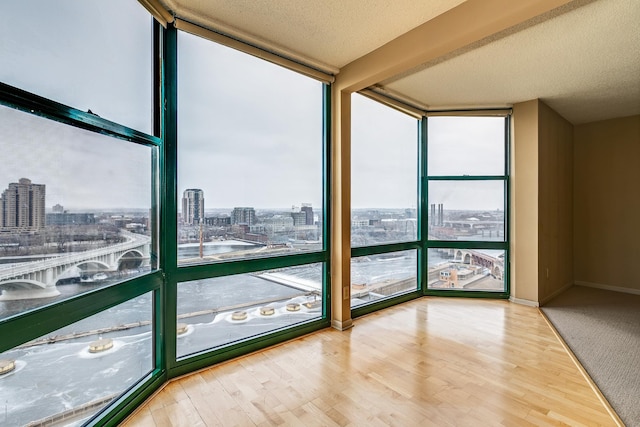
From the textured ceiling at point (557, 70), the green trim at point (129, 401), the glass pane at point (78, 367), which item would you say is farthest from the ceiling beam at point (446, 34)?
the green trim at point (129, 401)

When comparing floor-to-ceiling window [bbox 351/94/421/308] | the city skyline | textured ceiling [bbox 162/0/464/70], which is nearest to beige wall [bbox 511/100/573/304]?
floor-to-ceiling window [bbox 351/94/421/308]

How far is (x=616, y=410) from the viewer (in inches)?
75.3

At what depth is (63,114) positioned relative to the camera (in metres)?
1.54

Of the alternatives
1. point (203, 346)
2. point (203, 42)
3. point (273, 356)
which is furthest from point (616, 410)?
point (203, 42)

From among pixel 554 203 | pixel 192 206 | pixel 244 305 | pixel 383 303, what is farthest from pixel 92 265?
pixel 554 203

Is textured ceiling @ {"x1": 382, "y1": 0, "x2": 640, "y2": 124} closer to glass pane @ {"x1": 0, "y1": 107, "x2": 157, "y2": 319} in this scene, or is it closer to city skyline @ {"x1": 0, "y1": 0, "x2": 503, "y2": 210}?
city skyline @ {"x1": 0, "y1": 0, "x2": 503, "y2": 210}

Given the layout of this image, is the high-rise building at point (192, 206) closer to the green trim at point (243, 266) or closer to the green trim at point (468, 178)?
the green trim at point (243, 266)

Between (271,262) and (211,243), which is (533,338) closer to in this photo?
(271,262)

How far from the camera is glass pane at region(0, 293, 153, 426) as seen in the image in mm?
1403

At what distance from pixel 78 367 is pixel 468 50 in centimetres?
379

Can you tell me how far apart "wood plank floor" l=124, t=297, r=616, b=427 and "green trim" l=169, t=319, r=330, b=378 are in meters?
0.07

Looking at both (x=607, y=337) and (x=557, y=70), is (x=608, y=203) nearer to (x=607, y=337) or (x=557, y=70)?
(x=607, y=337)

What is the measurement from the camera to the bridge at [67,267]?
136 cm

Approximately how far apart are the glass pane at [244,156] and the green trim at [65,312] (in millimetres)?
446
